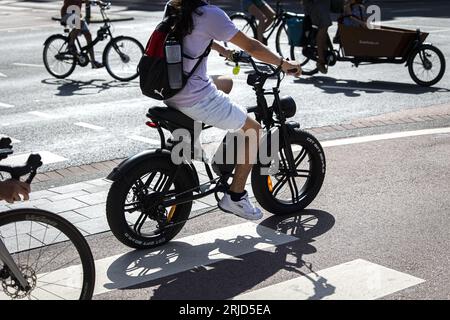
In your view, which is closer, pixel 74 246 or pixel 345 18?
pixel 74 246

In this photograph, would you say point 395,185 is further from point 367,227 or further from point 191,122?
point 191,122

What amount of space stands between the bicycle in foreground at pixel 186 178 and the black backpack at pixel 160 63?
6.9 inches

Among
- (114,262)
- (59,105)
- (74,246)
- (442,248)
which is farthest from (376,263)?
(59,105)

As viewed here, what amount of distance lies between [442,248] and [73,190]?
3.32m

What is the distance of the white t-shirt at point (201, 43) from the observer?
503cm

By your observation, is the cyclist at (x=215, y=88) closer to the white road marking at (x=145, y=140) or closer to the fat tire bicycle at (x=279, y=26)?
the white road marking at (x=145, y=140)

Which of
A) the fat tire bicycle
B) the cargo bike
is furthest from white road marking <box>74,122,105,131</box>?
the cargo bike

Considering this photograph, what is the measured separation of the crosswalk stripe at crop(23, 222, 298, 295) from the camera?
5016 mm

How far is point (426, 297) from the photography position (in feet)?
15.1

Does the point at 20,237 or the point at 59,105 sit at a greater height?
the point at 20,237

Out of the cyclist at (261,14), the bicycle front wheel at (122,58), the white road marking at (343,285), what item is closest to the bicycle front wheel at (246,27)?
the cyclist at (261,14)

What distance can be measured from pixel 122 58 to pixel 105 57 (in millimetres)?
291

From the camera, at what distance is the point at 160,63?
511 cm
